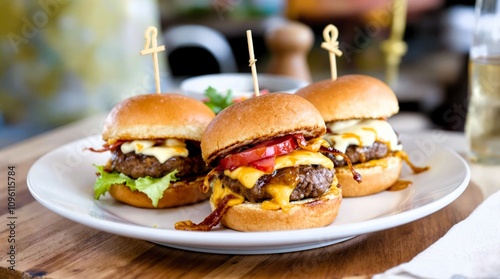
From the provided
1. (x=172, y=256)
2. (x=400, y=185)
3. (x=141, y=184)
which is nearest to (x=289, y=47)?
(x=400, y=185)

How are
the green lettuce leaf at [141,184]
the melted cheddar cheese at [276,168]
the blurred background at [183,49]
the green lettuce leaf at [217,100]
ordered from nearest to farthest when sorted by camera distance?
the melted cheddar cheese at [276,168], the green lettuce leaf at [141,184], the green lettuce leaf at [217,100], the blurred background at [183,49]

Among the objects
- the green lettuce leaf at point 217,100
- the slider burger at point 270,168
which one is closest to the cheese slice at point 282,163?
the slider burger at point 270,168

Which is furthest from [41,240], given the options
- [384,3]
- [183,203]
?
[384,3]

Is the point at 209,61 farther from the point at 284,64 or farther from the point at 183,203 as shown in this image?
the point at 183,203

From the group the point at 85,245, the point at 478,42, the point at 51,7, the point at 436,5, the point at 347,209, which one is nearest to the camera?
the point at 85,245

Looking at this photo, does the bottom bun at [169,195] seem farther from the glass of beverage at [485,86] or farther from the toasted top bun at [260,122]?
the glass of beverage at [485,86]

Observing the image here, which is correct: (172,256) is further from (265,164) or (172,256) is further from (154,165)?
(154,165)
